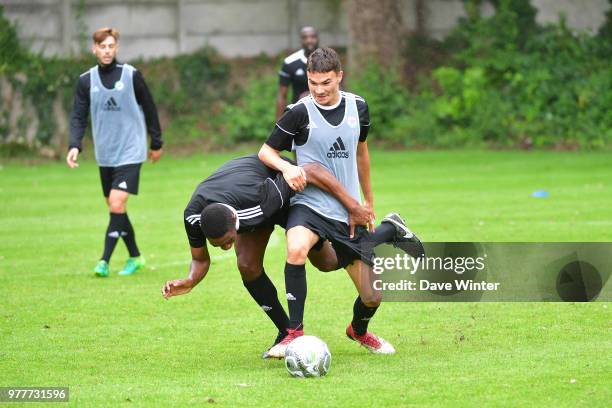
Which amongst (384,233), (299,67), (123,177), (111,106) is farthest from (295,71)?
(384,233)

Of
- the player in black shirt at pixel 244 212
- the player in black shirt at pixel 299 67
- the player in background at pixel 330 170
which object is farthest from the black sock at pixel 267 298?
the player in black shirt at pixel 299 67

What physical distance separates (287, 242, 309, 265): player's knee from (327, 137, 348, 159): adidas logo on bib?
67cm

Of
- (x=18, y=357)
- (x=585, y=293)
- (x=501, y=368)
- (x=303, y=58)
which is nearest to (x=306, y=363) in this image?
(x=501, y=368)

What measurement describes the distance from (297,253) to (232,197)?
1.76 ft

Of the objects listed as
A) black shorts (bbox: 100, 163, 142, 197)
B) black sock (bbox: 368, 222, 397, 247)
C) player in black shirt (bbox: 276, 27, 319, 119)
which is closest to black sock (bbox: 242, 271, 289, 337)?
Answer: black sock (bbox: 368, 222, 397, 247)

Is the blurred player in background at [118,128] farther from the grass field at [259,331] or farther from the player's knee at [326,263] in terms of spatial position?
the player's knee at [326,263]

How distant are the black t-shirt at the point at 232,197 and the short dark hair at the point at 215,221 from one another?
25 cm

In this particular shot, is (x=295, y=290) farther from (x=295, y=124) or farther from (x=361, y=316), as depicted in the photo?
(x=295, y=124)

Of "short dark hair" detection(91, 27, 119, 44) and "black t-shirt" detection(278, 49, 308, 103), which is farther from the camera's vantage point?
"black t-shirt" detection(278, 49, 308, 103)

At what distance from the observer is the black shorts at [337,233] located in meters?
7.51

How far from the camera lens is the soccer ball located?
277 inches

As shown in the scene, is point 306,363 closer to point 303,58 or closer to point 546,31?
point 303,58

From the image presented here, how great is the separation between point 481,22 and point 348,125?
1929cm

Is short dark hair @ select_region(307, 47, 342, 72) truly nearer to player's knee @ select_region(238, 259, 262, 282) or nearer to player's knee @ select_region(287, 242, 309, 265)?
player's knee @ select_region(287, 242, 309, 265)
